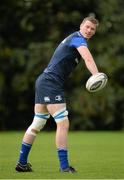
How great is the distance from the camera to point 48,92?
10172 millimetres

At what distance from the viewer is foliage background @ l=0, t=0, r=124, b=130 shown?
3106 centimetres

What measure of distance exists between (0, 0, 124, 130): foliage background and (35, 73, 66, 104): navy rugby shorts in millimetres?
19916

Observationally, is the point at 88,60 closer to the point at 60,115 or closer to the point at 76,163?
the point at 60,115

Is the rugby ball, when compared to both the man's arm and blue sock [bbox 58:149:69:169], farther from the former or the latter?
blue sock [bbox 58:149:69:169]

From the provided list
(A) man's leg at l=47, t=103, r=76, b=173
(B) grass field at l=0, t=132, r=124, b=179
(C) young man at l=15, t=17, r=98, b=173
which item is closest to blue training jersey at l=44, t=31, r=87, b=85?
(C) young man at l=15, t=17, r=98, b=173

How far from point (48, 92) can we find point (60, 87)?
0.58 feet

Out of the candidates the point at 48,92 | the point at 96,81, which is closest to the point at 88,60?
the point at 96,81

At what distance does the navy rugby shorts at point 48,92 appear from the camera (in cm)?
1015

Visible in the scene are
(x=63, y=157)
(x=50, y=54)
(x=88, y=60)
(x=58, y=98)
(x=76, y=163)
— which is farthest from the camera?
(x=50, y=54)

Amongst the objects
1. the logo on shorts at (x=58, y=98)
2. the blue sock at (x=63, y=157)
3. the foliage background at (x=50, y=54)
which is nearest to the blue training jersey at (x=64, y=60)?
the logo on shorts at (x=58, y=98)

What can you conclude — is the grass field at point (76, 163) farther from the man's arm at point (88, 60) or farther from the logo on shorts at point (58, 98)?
the man's arm at point (88, 60)

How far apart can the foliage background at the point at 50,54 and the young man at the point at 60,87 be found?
65.2ft

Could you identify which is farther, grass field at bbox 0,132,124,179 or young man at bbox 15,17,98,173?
young man at bbox 15,17,98,173

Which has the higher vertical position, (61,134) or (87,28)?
(87,28)
